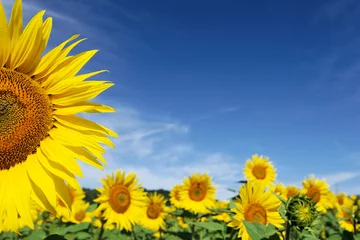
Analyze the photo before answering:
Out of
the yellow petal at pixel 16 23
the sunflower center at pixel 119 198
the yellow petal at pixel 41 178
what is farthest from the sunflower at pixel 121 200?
the yellow petal at pixel 16 23

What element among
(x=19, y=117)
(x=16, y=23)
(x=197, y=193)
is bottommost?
(x=19, y=117)

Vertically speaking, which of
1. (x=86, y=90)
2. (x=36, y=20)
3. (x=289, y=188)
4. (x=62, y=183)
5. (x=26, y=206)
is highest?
(x=289, y=188)

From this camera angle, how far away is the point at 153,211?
977 centimetres

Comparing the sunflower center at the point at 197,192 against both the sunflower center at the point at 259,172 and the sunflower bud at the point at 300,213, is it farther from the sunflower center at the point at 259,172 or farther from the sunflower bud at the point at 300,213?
the sunflower bud at the point at 300,213

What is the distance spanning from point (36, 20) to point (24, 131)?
0.79 m

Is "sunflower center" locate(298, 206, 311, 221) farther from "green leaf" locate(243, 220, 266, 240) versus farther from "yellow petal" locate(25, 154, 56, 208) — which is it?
"yellow petal" locate(25, 154, 56, 208)

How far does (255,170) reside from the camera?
9.99 m

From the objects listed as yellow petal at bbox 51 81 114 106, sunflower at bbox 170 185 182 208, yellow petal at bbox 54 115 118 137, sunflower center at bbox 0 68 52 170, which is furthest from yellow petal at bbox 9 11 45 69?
sunflower at bbox 170 185 182 208

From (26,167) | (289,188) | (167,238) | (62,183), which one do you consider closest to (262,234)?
(62,183)

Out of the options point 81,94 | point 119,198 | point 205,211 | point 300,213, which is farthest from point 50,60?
point 205,211

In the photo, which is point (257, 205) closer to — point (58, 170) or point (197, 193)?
point (58, 170)

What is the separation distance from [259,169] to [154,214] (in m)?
2.62

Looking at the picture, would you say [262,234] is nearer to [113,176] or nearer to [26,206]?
[26,206]

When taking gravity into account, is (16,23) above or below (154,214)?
below
